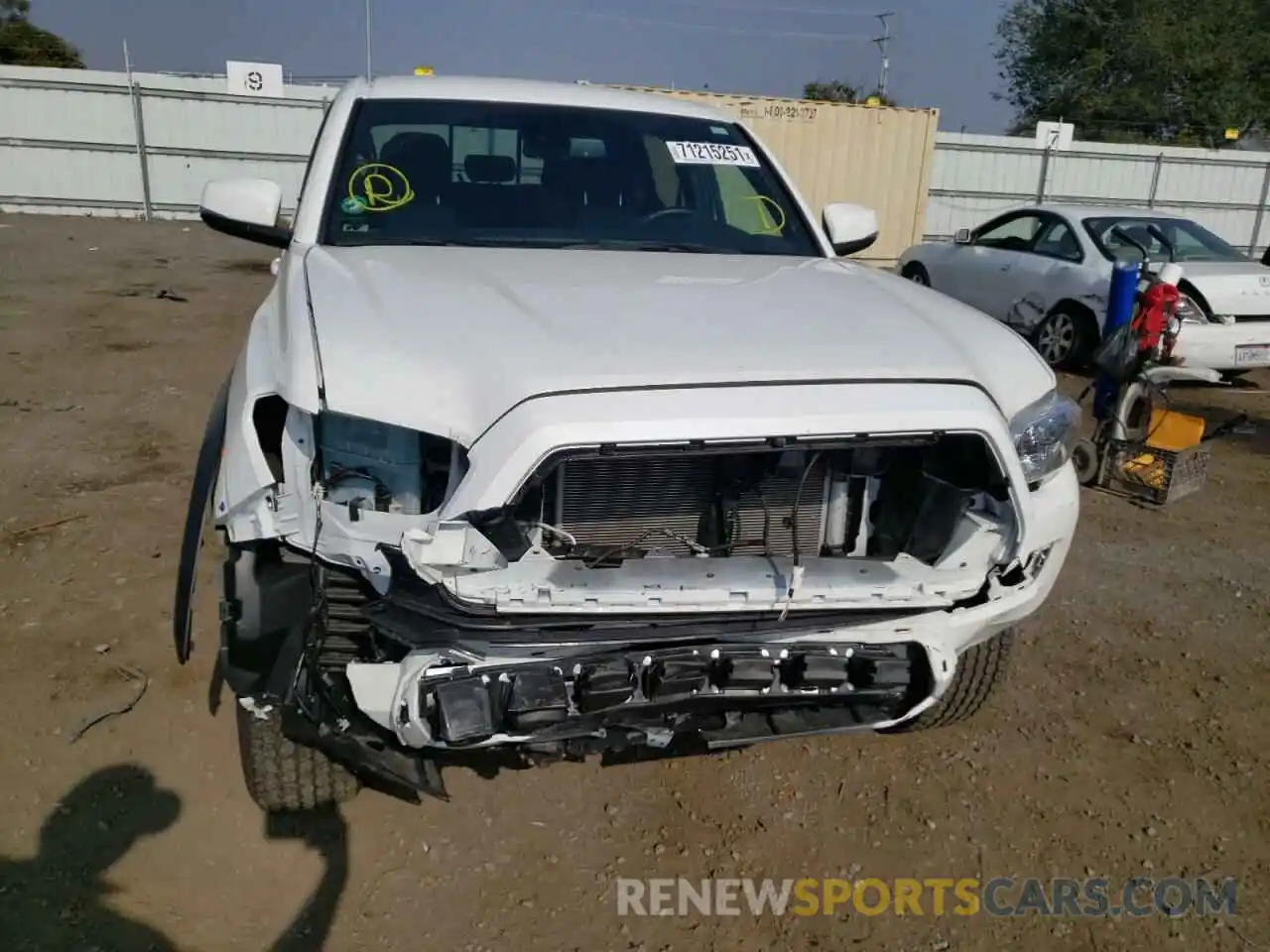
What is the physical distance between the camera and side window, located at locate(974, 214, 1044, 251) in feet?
31.9

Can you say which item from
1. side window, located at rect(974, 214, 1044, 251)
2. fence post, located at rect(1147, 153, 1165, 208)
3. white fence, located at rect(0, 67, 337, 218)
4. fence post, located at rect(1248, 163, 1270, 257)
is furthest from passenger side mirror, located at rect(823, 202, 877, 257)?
fence post, located at rect(1248, 163, 1270, 257)

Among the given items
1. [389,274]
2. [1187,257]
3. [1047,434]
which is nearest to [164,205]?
[1187,257]

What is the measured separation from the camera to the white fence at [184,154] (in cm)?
1714

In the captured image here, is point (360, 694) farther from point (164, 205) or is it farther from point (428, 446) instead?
point (164, 205)

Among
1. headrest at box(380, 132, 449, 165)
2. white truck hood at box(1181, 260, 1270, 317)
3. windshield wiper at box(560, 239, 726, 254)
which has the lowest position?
white truck hood at box(1181, 260, 1270, 317)

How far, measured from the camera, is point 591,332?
2332mm

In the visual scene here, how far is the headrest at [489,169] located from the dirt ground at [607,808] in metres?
1.76

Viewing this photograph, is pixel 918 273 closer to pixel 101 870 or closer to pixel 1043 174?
pixel 1043 174

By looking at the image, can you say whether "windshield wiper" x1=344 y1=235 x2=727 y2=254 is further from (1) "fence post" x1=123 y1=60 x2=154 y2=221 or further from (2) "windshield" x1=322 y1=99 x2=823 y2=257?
(1) "fence post" x1=123 y1=60 x2=154 y2=221

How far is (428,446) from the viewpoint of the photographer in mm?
2258

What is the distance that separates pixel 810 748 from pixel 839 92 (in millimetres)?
45701

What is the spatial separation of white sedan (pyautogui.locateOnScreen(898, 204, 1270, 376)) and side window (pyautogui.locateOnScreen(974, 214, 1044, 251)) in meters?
0.01

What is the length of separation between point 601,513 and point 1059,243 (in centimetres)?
824

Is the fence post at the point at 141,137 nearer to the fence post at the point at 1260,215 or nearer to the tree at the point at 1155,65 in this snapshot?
the fence post at the point at 1260,215
